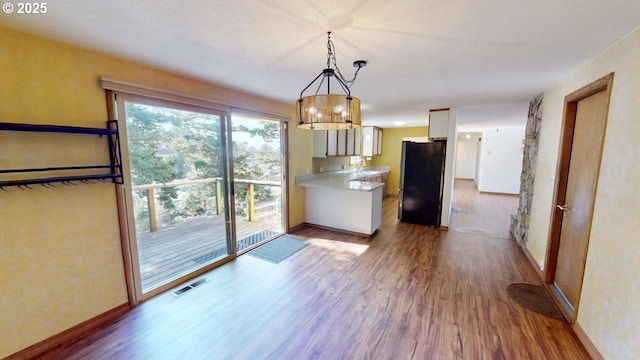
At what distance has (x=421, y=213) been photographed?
4.86 metres

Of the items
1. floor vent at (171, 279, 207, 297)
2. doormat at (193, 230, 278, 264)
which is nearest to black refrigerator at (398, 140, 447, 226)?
doormat at (193, 230, 278, 264)

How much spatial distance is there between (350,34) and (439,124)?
11.4 ft

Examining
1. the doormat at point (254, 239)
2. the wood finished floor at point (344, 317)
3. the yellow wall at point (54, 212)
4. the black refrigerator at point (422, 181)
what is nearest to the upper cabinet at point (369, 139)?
the black refrigerator at point (422, 181)

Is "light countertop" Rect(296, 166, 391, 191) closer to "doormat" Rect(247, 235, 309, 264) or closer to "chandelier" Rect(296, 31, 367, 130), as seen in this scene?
"doormat" Rect(247, 235, 309, 264)

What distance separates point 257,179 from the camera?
427 centimetres

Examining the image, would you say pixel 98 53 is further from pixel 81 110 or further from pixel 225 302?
pixel 225 302

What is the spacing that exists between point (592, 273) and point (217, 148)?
12.1ft

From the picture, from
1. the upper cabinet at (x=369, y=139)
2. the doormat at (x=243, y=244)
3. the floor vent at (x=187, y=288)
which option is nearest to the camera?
the floor vent at (x=187, y=288)

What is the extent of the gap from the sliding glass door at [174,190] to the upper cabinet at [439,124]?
361 cm

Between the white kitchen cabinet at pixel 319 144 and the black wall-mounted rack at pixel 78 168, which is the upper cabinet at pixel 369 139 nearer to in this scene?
the white kitchen cabinet at pixel 319 144

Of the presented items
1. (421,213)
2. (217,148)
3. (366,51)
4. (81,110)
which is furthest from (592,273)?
(81,110)

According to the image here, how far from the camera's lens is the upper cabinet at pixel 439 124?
4398 mm

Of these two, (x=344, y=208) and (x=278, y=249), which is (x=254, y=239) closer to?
(x=278, y=249)

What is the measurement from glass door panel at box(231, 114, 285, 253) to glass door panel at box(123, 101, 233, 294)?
289mm
